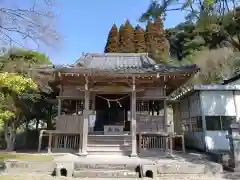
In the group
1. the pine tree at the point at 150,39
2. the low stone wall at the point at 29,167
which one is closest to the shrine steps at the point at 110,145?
the low stone wall at the point at 29,167

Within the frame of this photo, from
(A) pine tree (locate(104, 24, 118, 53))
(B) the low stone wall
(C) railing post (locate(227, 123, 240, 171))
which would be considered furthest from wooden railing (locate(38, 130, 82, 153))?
(A) pine tree (locate(104, 24, 118, 53))

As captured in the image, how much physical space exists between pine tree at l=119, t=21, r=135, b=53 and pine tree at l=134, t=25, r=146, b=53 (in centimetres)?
64

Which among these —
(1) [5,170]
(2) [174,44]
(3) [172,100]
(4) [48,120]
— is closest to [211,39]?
(2) [174,44]

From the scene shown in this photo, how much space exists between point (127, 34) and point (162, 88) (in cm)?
2547

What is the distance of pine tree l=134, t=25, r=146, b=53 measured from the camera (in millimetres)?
33406

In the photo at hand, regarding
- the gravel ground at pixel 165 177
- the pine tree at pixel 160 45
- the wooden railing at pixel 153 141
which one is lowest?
the gravel ground at pixel 165 177

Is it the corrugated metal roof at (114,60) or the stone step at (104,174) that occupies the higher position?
the corrugated metal roof at (114,60)

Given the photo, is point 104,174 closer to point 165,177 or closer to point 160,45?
point 165,177

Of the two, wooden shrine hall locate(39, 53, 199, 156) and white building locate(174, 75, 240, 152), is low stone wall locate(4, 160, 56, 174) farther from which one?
white building locate(174, 75, 240, 152)

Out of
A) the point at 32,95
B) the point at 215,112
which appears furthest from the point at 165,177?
the point at 32,95

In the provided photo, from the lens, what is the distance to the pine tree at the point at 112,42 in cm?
3409

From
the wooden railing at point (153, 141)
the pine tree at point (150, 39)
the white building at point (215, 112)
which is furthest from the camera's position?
the pine tree at point (150, 39)

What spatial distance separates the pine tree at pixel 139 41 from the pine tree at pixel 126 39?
0.64 metres

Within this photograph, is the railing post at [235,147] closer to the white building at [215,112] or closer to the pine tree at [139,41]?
the white building at [215,112]
